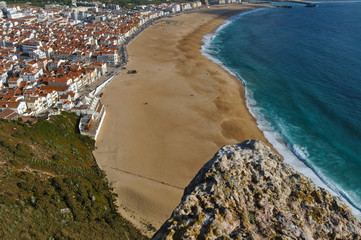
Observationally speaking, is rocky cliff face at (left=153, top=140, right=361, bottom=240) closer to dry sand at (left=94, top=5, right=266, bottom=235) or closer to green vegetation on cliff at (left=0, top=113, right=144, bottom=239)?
green vegetation on cliff at (left=0, top=113, right=144, bottom=239)

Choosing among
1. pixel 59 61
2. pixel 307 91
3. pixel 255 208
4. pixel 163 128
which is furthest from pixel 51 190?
pixel 307 91

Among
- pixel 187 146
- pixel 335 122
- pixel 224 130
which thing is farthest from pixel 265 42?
pixel 187 146

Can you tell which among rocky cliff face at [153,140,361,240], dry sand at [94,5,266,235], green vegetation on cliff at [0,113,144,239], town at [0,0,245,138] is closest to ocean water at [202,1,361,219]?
dry sand at [94,5,266,235]

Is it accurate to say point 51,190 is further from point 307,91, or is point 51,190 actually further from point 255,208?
point 307,91

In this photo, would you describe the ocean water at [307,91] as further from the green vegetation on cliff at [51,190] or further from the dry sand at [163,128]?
the green vegetation on cliff at [51,190]

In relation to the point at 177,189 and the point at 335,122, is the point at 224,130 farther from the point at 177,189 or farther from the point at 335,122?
the point at 335,122

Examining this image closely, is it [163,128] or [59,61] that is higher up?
[59,61]

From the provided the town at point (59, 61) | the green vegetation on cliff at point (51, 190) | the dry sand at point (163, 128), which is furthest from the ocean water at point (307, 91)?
the town at point (59, 61)
